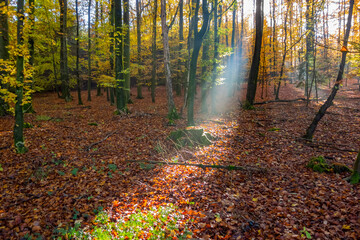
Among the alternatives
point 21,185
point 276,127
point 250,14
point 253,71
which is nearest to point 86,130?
point 21,185

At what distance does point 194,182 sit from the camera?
5379mm

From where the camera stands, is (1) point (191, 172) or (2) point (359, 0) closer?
(1) point (191, 172)

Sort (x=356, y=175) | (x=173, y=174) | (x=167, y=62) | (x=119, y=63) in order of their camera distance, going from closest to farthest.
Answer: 1. (x=356, y=175)
2. (x=173, y=174)
3. (x=167, y=62)
4. (x=119, y=63)

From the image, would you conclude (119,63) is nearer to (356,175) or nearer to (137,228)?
(137,228)

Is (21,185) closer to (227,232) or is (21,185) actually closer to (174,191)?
(174,191)

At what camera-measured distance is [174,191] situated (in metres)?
5.08

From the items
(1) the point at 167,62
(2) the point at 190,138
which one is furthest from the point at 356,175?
(1) the point at 167,62

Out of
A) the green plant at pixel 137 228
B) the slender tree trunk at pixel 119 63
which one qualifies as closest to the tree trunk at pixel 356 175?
the green plant at pixel 137 228

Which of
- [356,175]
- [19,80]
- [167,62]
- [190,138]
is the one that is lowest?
[356,175]

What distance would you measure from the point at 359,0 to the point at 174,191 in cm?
1144

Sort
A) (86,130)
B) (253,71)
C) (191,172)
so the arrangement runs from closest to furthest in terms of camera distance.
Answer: (191,172) < (86,130) < (253,71)

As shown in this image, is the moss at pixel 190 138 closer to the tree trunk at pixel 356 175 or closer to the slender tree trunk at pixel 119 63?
the tree trunk at pixel 356 175

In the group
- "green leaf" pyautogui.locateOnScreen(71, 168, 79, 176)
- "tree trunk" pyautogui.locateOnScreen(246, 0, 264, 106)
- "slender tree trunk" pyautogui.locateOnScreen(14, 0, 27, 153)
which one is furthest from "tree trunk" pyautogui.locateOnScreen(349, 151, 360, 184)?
"slender tree trunk" pyautogui.locateOnScreen(14, 0, 27, 153)

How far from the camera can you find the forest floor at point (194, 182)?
3.79 metres
